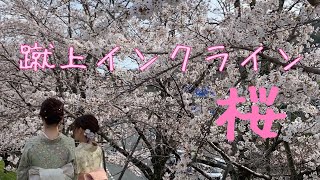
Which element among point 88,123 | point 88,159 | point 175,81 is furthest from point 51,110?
point 175,81

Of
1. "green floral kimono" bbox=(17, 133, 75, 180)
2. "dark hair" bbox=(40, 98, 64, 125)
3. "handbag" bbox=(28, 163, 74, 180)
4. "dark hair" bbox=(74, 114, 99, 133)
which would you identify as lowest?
"handbag" bbox=(28, 163, 74, 180)

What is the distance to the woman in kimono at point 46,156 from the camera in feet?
10.8

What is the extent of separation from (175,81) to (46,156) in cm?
308

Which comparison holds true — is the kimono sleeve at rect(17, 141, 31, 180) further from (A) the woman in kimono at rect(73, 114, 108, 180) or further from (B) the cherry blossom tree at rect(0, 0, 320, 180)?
(B) the cherry blossom tree at rect(0, 0, 320, 180)

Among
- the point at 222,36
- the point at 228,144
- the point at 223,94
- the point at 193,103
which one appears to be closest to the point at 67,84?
the point at 193,103

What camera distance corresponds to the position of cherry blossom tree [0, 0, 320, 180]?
422 centimetres

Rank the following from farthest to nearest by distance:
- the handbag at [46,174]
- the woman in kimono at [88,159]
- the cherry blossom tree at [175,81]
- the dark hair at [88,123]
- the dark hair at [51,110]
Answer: the cherry blossom tree at [175,81], the woman in kimono at [88,159], the dark hair at [88,123], the handbag at [46,174], the dark hair at [51,110]

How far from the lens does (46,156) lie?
3324 millimetres

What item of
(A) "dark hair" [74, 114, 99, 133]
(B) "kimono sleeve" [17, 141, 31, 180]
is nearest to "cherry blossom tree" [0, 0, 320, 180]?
(A) "dark hair" [74, 114, 99, 133]

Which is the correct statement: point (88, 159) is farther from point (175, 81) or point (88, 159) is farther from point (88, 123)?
point (175, 81)

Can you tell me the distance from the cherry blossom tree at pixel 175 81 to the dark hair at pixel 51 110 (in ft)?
2.34

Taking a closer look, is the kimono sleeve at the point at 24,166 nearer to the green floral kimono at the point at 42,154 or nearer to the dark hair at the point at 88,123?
the green floral kimono at the point at 42,154

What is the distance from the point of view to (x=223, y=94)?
16.1 feet

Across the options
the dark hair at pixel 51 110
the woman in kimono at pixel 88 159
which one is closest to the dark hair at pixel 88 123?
the woman in kimono at pixel 88 159
